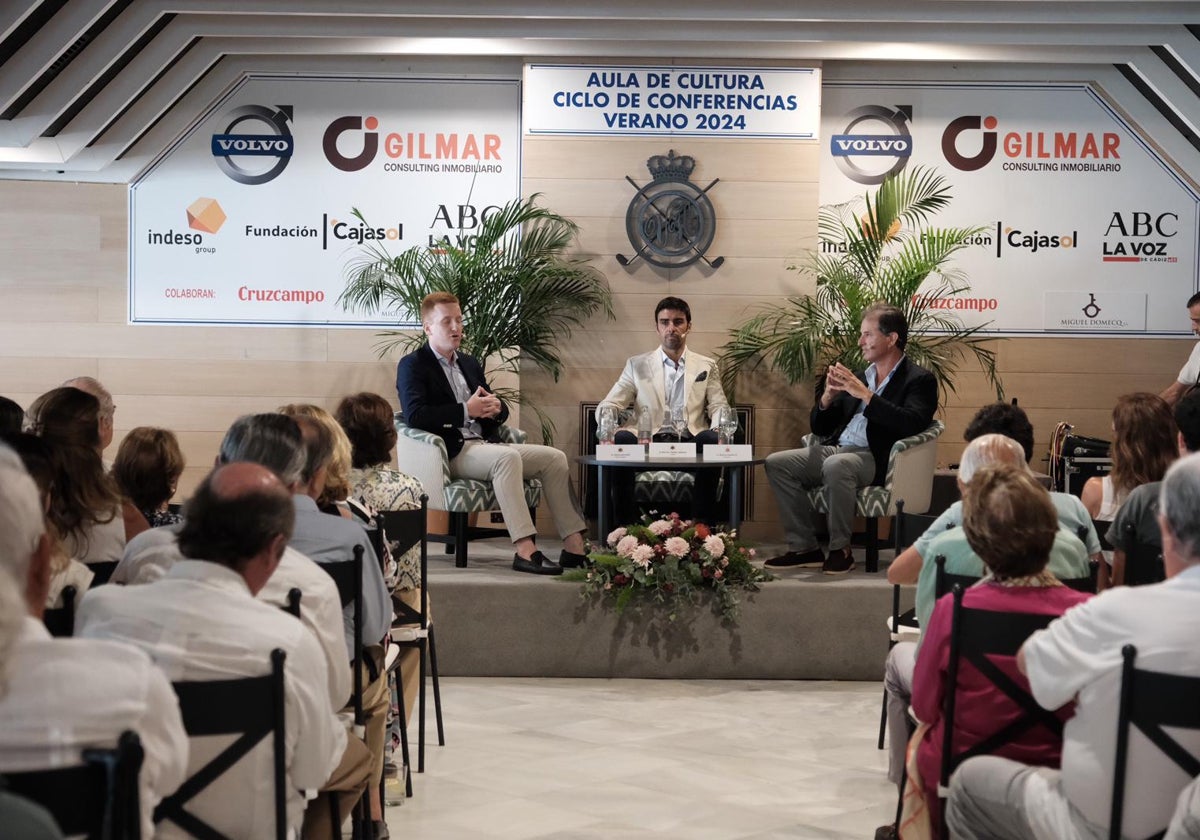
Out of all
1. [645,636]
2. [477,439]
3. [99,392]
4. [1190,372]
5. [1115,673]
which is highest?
[1190,372]

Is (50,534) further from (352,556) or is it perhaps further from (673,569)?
(673,569)

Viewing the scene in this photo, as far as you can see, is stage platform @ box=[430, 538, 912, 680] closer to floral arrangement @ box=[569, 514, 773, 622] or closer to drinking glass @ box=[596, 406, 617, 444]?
floral arrangement @ box=[569, 514, 773, 622]

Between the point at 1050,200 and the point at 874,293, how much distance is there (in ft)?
5.36

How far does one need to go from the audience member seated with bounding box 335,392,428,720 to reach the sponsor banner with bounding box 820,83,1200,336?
14.7 feet

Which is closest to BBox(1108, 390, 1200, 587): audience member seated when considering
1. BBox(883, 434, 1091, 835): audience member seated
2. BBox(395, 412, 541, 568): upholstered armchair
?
BBox(883, 434, 1091, 835): audience member seated

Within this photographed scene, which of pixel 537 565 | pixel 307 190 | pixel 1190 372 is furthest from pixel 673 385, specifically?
pixel 1190 372

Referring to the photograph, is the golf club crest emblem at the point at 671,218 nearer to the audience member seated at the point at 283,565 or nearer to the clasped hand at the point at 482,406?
the clasped hand at the point at 482,406

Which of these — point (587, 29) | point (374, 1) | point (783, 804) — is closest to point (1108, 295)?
point (587, 29)

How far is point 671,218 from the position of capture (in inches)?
307

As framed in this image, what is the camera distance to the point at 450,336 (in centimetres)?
661

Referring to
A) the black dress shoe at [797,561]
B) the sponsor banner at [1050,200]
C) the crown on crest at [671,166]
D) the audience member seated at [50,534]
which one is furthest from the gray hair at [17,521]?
the sponsor banner at [1050,200]

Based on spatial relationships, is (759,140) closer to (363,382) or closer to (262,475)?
(363,382)

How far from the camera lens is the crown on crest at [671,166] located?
7.80 m

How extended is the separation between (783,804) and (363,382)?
4864 mm
